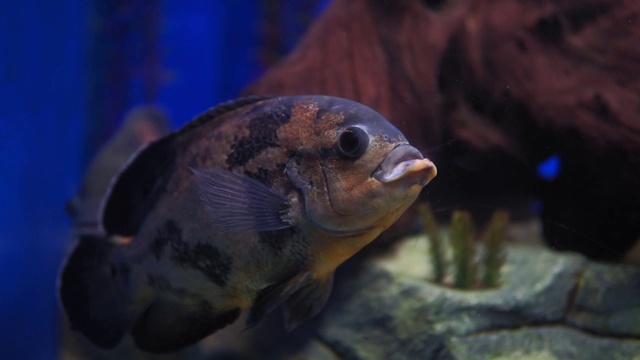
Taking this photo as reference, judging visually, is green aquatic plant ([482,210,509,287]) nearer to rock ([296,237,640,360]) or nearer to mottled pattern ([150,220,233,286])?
rock ([296,237,640,360])

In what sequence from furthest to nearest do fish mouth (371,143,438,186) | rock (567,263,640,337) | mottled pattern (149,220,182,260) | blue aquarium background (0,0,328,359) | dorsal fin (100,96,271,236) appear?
A: blue aquarium background (0,0,328,359) → rock (567,263,640,337) → dorsal fin (100,96,271,236) → mottled pattern (149,220,182,260) → fish mouth (371,143,438,186)

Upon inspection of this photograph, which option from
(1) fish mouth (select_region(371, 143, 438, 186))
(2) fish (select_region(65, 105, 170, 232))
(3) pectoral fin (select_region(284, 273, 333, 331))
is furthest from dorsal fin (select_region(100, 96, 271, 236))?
(2) fish (select_region(65, 105, 170, 232))

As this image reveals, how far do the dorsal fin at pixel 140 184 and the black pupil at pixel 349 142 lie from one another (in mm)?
746

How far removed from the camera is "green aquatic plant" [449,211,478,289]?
10.4ft

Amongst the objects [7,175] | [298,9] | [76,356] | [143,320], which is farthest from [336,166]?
[298,9]

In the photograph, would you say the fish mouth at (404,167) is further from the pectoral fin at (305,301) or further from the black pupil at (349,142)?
the pectoral fin at (305,301)

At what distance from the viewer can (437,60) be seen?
11.0 feet

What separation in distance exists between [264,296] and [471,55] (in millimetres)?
2368

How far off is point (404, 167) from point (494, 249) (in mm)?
1983

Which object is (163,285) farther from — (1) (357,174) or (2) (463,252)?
(2) (463,252)

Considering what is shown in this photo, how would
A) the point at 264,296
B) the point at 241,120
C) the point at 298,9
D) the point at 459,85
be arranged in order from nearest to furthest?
1. the point at 264,296
2. the point at 241,120
3. the point at 459,85
4. the point at 298,9

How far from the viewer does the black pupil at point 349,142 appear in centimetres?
183

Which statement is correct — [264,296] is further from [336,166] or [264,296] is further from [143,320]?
[143,320]

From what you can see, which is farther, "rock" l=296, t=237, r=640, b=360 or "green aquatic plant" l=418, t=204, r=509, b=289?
"green aquatic plant" l=418, t=204, r=509, b=289
